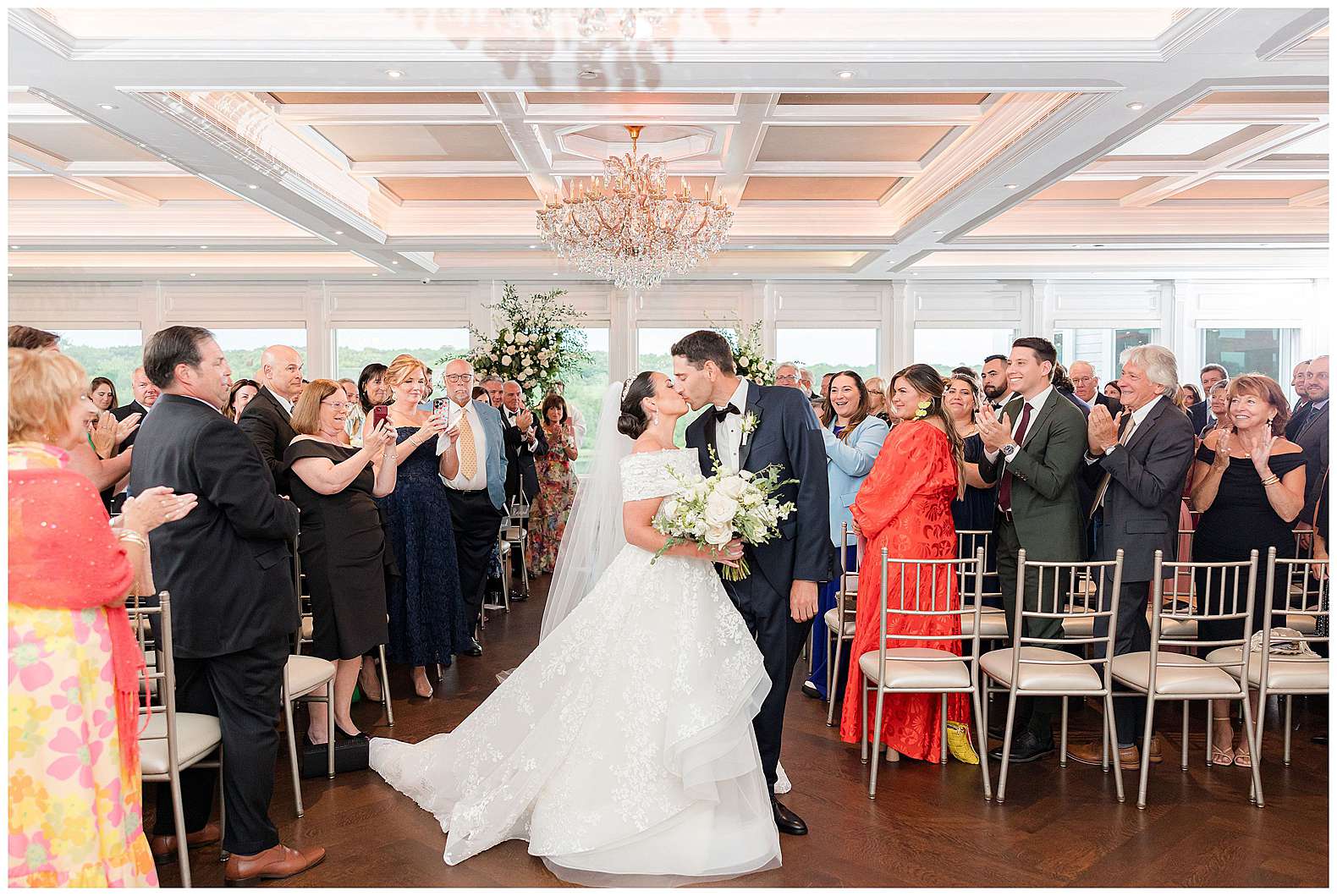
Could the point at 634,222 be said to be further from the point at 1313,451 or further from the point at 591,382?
the point at 591,382

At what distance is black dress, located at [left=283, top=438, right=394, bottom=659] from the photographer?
13.2 ft

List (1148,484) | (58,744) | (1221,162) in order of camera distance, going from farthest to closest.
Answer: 1. (1221,162)
2. (1148,484)
3. (58,744)

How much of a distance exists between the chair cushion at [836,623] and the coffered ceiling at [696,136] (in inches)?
113

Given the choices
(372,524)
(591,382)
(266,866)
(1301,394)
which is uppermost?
(591,382)

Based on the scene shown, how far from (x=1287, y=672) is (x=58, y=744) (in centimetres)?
440

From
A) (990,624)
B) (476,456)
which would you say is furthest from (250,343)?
(990,624)

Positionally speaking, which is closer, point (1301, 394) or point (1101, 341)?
point (1301, 394)

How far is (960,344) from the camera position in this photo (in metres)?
12.2

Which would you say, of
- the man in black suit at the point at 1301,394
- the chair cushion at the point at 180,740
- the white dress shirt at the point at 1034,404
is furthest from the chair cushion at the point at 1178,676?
the chair cushion at the point at 180,740

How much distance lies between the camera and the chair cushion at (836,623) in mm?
4695

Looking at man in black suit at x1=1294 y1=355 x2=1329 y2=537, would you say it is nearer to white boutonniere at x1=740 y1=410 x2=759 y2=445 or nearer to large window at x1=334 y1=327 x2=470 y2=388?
white boutonniere at x1=740 y1=410 x2=759 y2=445

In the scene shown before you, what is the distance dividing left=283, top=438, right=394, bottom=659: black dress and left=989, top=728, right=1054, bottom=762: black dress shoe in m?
3.04

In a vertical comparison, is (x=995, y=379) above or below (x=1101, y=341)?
below

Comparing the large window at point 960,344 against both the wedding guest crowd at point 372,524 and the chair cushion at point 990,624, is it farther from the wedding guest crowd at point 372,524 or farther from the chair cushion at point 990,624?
the chair cushion at point 990,624
